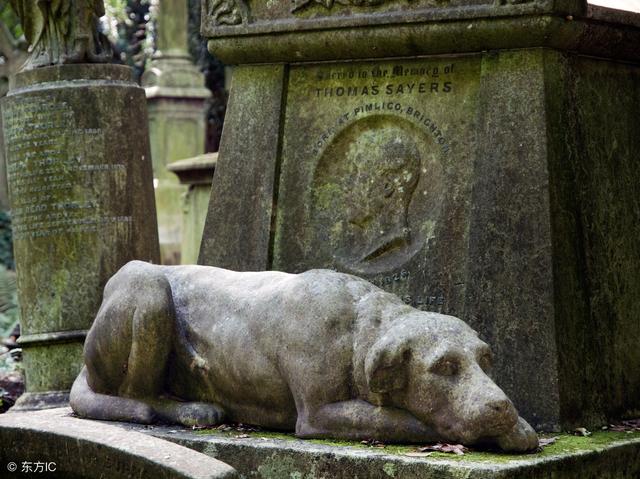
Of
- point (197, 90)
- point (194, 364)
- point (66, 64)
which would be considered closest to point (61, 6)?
point (66, 64)

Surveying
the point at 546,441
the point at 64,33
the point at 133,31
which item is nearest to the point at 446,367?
the point at 546,441

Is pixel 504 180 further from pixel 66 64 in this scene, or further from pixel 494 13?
pixel 66 64

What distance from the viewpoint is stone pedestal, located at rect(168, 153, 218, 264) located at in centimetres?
1386

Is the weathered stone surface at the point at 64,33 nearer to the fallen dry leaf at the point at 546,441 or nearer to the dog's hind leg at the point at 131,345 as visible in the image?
the dog's hind leg at the point at 131,345

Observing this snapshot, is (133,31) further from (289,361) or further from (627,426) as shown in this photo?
(289,361)

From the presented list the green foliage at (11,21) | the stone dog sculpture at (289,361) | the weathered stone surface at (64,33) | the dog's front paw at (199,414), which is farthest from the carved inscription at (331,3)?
the green foliage at (11,21)

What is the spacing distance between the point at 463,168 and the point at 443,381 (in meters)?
1.44

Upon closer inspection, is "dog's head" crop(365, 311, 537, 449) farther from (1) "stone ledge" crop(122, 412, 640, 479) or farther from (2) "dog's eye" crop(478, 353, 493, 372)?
(1) "stone ledge" crop(122, 412, 640, 479)

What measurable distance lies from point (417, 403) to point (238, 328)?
0.96 metres

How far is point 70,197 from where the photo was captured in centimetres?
938

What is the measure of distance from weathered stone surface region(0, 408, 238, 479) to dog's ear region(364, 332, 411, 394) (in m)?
0.84

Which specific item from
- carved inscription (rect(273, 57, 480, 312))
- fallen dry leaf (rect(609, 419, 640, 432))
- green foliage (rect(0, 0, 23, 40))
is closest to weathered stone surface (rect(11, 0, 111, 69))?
carved inscription (rect(273, 57, 480, 312))

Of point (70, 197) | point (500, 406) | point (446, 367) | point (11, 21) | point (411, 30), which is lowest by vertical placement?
point (500, 406)

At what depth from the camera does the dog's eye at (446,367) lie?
554cm
